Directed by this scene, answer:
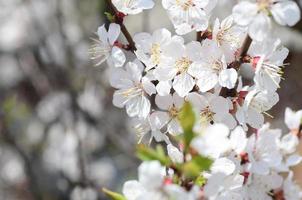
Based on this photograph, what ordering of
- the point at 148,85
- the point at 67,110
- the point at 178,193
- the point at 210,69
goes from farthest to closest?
the point at 67,110, the point at 148,85, the point at 210,69, the point at 178,193

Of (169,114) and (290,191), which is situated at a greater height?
(169,114)

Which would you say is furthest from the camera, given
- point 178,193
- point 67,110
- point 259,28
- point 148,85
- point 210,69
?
point 67,110

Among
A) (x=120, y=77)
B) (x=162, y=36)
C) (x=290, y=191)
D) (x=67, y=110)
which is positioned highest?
(x=162, y=36)

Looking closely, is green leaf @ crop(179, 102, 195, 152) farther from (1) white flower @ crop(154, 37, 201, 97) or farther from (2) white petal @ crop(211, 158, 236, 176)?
(1) white flower @ crop(154, 37, 201, 97)

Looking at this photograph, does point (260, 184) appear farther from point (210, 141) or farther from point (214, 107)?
point (210, 141)

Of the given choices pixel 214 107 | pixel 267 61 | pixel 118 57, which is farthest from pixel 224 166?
pixel 118 57

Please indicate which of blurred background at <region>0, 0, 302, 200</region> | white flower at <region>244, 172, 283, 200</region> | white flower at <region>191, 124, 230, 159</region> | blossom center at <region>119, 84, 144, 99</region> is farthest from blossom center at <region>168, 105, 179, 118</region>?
blurred background at <region>0, 0, 302, 200</region>

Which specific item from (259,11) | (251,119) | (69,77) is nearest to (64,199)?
(69,77)

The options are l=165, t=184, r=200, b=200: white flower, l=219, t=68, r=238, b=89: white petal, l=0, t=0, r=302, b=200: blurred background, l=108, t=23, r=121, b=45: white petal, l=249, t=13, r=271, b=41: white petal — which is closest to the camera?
l=165, t=184, r=200, b=200: white flower
